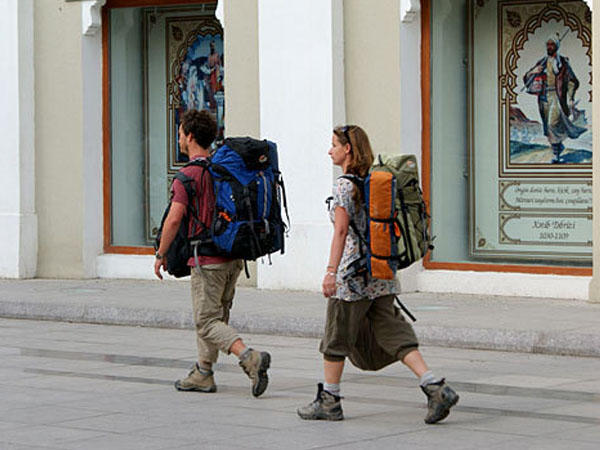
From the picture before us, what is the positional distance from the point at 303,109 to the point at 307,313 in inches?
120

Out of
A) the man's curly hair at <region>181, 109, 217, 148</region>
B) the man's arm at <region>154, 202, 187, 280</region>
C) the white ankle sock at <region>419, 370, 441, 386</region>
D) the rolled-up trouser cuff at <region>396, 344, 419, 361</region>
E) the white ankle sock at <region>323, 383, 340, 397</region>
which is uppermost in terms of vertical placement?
the man's curly hair at <region>181, 109, 217, 148</region>

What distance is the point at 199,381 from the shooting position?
949cm

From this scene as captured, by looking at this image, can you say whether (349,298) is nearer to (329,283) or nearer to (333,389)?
(329,283)

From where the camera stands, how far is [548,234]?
48.8 ft

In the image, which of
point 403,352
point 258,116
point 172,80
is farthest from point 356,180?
point 172,80

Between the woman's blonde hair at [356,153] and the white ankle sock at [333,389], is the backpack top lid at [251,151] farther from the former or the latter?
the white ankle sock at [333,389]

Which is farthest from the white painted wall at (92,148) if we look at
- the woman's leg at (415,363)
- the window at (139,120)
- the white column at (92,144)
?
the woman's leg at (415,363)

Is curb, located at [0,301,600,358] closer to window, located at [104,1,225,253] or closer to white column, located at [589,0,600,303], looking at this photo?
white column, located at [589,0,600,303]

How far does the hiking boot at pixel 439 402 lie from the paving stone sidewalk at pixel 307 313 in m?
3.23

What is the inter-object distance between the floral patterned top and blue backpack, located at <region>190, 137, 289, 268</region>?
0.95 m

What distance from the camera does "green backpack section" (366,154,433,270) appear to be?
820cm

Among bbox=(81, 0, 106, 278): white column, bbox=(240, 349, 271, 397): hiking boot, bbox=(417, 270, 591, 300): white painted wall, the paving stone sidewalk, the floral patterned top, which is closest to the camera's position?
the floral patterned top

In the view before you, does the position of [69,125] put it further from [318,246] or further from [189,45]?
[318,246]

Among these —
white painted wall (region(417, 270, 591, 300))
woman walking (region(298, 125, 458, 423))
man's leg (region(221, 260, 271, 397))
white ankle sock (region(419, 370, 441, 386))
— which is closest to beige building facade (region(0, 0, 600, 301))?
white painted wall (region(417, 270, 591, 300))
